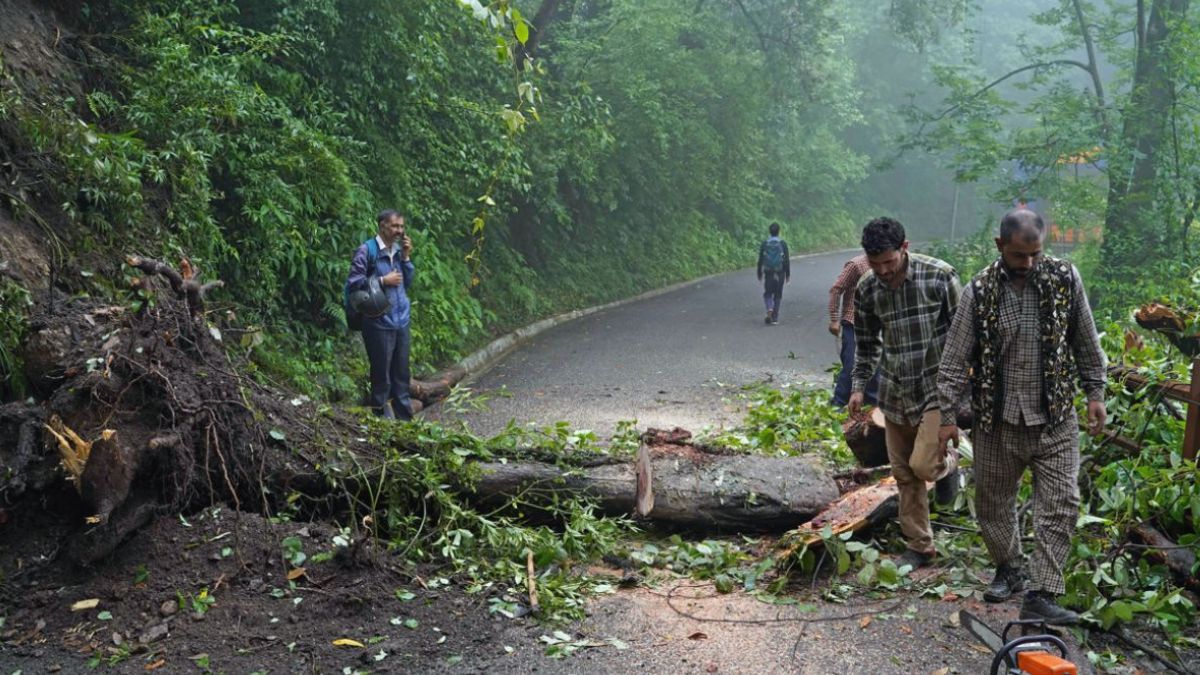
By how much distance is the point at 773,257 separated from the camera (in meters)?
19.4

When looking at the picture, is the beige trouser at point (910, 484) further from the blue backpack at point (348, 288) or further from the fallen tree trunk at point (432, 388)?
the fallen tree trunk at point (432, 388)

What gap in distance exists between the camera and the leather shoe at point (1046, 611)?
4609mm

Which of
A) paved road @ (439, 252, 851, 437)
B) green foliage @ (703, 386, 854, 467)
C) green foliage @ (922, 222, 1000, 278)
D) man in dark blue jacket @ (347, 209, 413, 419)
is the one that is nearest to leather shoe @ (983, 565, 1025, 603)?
green foliage @ (703, 386, 854, 467)

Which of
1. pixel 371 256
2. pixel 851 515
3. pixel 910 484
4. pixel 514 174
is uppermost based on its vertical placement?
pixel 514 174

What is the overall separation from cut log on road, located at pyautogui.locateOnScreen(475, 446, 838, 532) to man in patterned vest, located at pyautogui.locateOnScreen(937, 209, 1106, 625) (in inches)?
62.8

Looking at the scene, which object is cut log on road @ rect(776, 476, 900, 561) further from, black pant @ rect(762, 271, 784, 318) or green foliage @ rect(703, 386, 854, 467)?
black pant @ rect(762, 271, 784, 318)

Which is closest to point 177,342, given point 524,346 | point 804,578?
point 804,578

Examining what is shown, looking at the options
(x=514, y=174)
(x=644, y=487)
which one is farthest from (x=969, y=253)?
(x=644, y=487)

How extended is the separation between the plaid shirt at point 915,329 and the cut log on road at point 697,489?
1027 millimetres

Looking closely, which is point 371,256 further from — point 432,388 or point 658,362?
point 658,362

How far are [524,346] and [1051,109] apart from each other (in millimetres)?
12887

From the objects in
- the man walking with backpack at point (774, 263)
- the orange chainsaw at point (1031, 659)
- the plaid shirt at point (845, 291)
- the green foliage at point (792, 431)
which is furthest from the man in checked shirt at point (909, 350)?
the man walking with backpack at point (774, 263)

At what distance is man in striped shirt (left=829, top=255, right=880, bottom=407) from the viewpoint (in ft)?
30.3

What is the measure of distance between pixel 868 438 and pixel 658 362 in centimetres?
879
